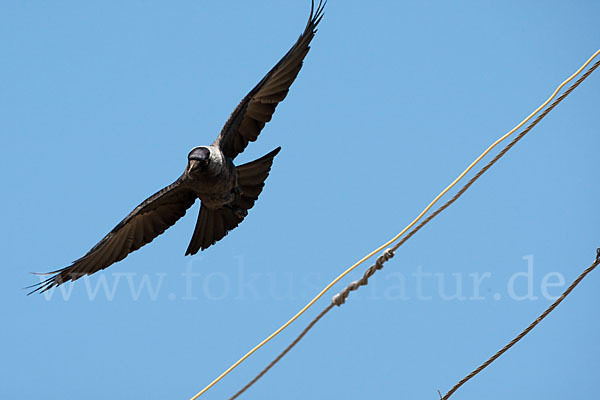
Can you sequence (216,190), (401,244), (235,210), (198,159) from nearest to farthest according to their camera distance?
(401,244), (198,159), (216,190), (235,210)

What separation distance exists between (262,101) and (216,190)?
1366mm

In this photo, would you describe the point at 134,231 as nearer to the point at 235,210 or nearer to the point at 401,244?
the point at 235,210

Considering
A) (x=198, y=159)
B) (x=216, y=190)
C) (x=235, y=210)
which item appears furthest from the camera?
(x=235, y=210)

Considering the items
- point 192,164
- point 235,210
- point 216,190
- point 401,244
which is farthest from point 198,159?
point 401,244

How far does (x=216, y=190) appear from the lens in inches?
466

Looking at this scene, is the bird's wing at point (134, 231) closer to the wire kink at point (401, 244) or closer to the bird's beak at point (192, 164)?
the bird's beak at point (192, 164)

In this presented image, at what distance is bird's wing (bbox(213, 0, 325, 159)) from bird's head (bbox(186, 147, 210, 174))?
0.66 m

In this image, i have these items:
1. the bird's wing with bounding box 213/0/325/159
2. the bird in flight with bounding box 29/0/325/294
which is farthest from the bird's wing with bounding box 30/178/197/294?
the bird's wing with bounding box 213/0/325/159

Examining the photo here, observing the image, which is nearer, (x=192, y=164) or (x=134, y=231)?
(x=192, y=164)

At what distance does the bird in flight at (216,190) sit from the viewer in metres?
11.8

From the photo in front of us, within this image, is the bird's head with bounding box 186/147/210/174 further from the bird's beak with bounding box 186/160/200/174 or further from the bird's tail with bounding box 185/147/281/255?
the bird's tail with bounding box 185/147/281/255

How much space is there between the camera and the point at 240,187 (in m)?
12.4

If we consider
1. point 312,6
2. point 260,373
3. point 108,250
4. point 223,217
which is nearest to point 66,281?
point 108,250

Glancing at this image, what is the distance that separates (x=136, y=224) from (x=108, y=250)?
0.53 m
